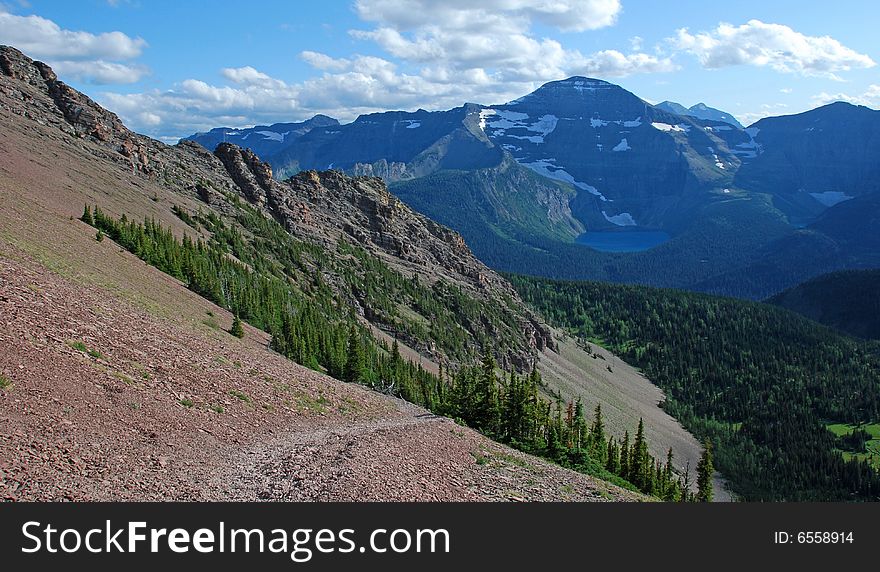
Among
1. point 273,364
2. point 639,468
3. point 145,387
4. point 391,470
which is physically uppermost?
point 145,387

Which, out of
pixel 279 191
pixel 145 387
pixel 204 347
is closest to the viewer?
pixel 145 387

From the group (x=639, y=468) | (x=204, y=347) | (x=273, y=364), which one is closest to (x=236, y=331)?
(x=273, y=364)

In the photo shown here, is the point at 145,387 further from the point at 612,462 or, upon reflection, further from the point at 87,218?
the point at 612,462

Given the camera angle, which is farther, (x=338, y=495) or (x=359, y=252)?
(x=359, y=252)

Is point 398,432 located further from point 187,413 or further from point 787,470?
point 787,470

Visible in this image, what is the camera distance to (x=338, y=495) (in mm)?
25234

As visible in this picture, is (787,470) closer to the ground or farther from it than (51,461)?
closer to the ground

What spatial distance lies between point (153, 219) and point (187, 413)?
218 feet

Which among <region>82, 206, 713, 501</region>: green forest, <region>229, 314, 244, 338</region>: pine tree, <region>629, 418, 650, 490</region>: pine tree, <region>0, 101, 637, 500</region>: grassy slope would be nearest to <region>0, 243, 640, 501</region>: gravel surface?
<region>0, 101, 637, 500</region>: grassy slope

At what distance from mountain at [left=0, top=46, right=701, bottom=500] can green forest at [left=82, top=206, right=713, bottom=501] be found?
0.45 m

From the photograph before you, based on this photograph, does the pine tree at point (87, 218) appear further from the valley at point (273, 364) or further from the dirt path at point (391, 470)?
the dirt path at point (391, 470)

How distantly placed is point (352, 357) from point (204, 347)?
2431cm

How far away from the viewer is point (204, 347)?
137 feet

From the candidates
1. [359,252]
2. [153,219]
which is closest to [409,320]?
[359,252]
